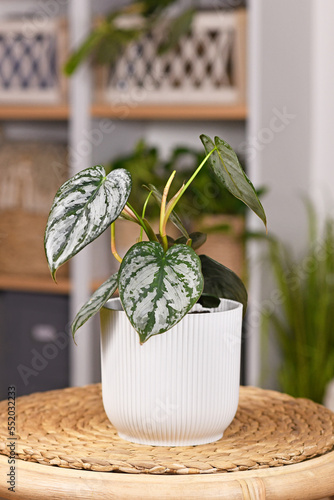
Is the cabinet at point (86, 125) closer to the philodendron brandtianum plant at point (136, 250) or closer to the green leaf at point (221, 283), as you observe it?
the green leaf at point (221, 283)

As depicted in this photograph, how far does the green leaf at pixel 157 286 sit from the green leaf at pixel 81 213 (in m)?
0.05

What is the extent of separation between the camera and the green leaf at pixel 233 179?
745mm

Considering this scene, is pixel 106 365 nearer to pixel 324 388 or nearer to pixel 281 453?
pixel 281 453

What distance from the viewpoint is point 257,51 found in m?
1.86

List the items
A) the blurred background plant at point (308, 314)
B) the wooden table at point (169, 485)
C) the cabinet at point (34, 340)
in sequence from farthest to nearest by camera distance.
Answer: the cabinet at point (34, 340), the blurred background plant at point (308, 314), the wooden table at point (169, 485)

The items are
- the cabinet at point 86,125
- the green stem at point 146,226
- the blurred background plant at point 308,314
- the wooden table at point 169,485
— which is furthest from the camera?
the cabinet at point 86,125

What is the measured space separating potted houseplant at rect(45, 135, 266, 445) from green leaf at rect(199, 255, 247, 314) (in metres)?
0.02

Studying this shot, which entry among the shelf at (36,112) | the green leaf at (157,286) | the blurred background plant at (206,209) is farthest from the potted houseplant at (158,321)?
the shelf at (36,112)

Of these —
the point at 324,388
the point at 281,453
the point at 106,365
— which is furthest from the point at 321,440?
the point at 324,388

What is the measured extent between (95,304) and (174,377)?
12cm

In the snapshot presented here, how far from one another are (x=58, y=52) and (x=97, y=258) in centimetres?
60

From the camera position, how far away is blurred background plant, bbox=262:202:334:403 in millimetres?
1904

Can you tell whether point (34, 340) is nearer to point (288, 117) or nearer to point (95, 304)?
point (288, 117)

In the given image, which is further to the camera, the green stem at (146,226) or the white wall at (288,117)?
the white wall at (288,117)
